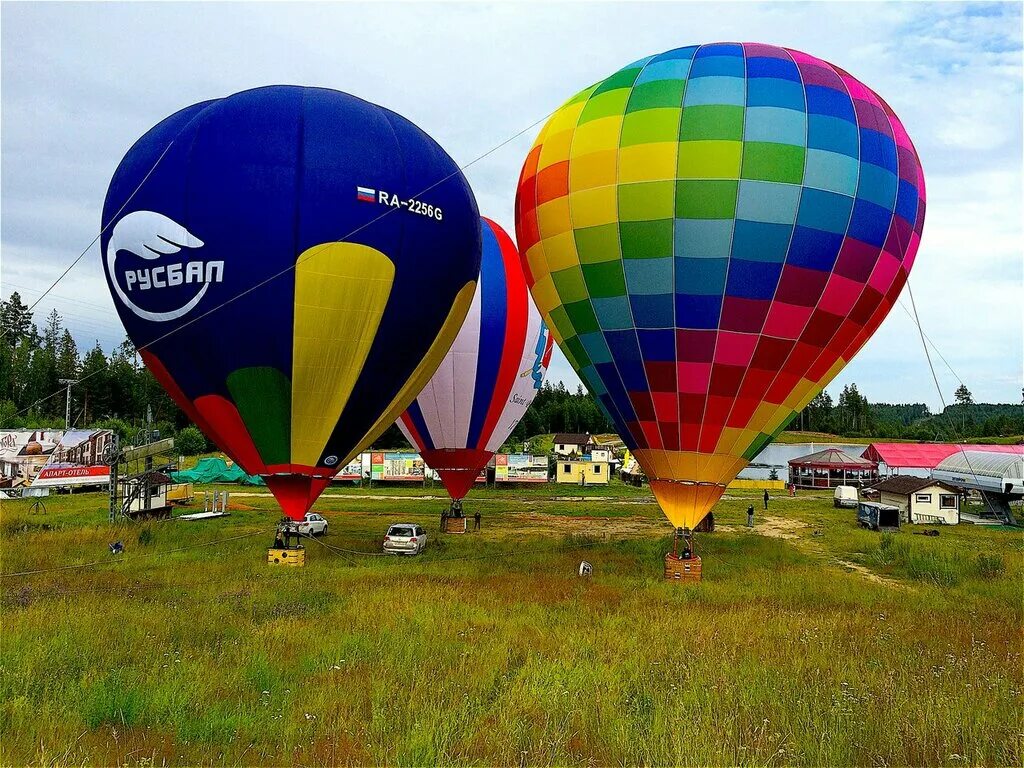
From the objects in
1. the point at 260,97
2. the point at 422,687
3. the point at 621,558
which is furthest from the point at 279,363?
the point at 621,558

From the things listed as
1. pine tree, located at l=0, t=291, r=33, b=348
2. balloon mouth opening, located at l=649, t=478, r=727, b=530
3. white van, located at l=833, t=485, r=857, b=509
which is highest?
pine tree, located at l=0, t=291, r=33, b=348

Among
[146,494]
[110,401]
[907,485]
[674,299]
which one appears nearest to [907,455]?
[907,485]

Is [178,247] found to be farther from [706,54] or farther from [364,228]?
[706,54]

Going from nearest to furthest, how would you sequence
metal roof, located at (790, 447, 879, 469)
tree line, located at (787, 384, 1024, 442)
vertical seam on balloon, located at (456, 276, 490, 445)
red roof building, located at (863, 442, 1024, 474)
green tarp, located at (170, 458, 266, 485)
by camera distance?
1. vertical seam on balloon, located at (456, 276, 490, 445)
2. green tarp, located at (170, 458, 266, 485)
3. metal roof, located at (790, 447, 879, 469)
4. red roof building, located at (863, 442, 1024, 474)
5. tree line, located at (787, 384, 1024, 442)

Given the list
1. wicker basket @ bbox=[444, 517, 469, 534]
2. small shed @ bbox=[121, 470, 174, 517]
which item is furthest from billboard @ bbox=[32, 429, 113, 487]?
wicker basket @ bbox=[444, 517, 469, 534]

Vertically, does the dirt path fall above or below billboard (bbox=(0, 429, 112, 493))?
below

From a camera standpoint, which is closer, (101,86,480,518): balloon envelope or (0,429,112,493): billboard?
(101,86,480,518): balloon envelope

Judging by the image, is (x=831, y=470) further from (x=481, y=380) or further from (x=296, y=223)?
(x=296, y=223)

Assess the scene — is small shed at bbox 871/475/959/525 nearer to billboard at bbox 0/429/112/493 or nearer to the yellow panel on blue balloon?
the yellow panel on blue balloon
